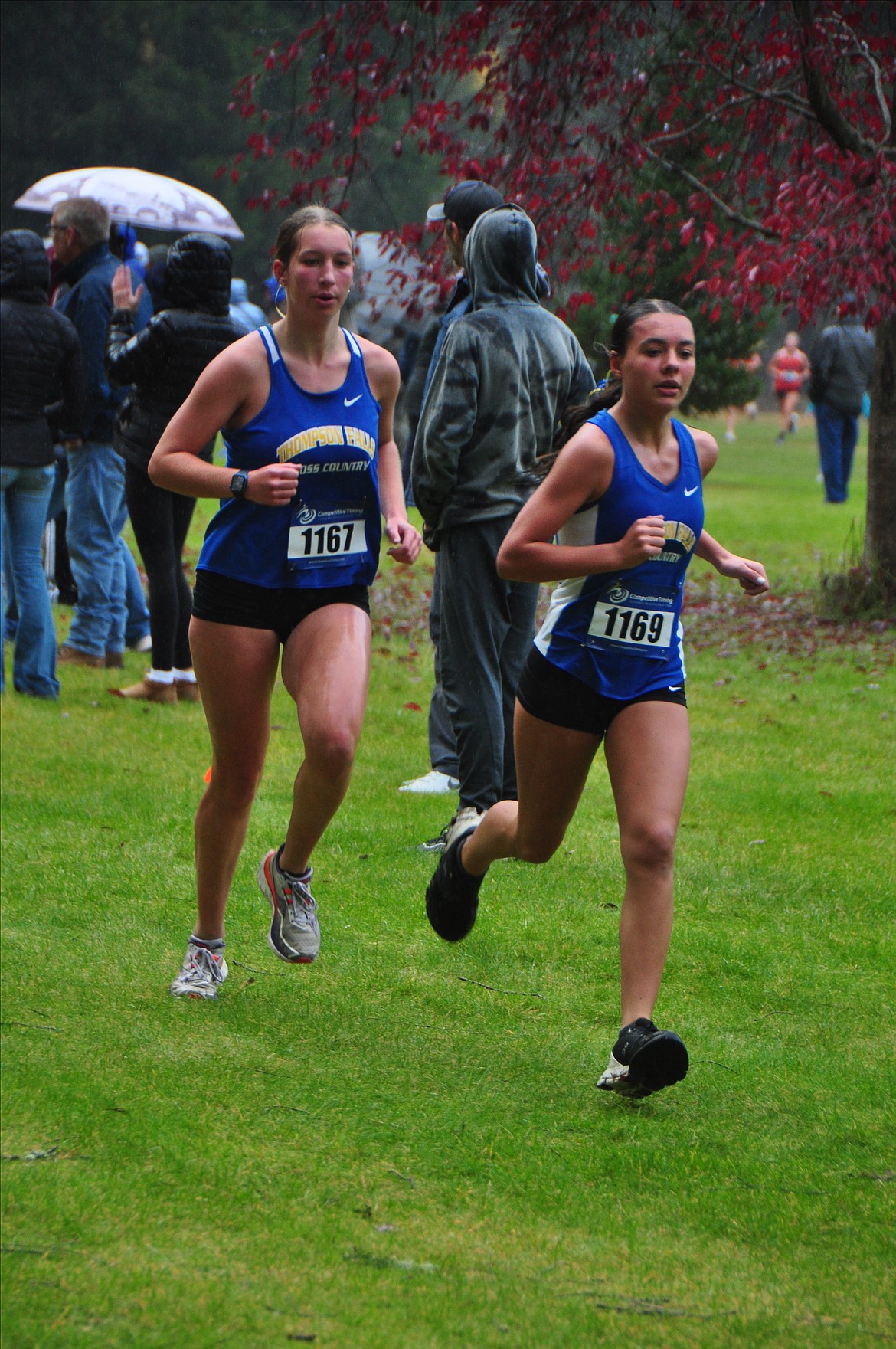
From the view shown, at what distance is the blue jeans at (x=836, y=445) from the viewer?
66.6 feet

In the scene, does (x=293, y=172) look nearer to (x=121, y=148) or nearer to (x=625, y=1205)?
(x=121, y=148)

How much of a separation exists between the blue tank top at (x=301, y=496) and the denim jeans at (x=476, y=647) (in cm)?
172

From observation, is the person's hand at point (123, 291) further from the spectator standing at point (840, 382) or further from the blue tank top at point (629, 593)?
the spectator standing at point (840, 382)

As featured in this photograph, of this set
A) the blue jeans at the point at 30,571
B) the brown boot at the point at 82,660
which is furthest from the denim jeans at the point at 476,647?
the brown boot at the point at 82,660

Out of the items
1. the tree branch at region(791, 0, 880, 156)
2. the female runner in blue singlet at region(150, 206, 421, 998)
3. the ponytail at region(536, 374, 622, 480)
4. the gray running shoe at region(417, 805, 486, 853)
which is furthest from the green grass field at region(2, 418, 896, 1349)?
the tree branch at region(791, 0, 880, 156)

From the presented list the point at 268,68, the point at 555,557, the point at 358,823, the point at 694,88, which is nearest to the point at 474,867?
the point at 555,557

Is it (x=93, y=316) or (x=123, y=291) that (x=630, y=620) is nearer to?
(x=123, y=291)

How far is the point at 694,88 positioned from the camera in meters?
15.1

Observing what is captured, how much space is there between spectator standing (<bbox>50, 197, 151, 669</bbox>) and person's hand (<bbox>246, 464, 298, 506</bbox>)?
202 inches

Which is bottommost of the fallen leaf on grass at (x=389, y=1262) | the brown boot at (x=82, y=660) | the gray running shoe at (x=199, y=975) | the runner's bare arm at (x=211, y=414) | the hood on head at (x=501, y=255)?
the brown boot at (x=82, y=660)

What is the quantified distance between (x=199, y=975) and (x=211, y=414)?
171cm

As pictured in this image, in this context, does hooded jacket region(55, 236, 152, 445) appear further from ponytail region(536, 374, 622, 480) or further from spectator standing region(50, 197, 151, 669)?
ponytail region(536, 374, 622, 480)

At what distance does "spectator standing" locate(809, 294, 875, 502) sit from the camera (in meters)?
19.3

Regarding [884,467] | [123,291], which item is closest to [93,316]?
[123,291]
